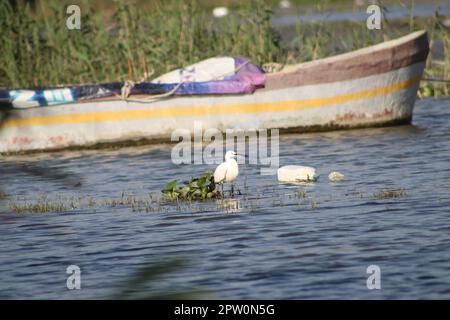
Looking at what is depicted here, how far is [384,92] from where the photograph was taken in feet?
48.1

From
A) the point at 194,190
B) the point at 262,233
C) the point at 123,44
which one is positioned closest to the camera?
the point at 262,233

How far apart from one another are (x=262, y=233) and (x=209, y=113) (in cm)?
557

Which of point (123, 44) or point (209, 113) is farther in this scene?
point (123, 44)

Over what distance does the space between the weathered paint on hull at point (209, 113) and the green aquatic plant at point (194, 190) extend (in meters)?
3.92

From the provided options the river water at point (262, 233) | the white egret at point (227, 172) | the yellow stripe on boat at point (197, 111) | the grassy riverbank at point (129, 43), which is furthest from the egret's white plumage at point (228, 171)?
the grassy riverbank at point (129, 43)

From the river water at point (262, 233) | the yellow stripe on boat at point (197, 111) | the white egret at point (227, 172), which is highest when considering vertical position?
the yellow stripe on boat at point (197, 111)

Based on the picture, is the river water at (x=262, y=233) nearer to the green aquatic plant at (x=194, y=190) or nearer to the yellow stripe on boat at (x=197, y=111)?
the green aquatic plant at (x=194, y=190)

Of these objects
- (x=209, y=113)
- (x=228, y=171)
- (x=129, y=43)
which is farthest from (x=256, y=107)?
(x=228, y=171)

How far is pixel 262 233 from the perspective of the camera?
8969 mm

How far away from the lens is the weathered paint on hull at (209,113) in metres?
14.3

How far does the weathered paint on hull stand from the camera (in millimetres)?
14273

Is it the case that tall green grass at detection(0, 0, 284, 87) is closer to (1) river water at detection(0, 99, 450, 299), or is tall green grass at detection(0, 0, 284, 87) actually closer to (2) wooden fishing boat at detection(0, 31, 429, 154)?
(2) wooden fishing boat at detection(0, 31, 429, 154)

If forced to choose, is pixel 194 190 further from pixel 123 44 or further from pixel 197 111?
pixel 123 44
